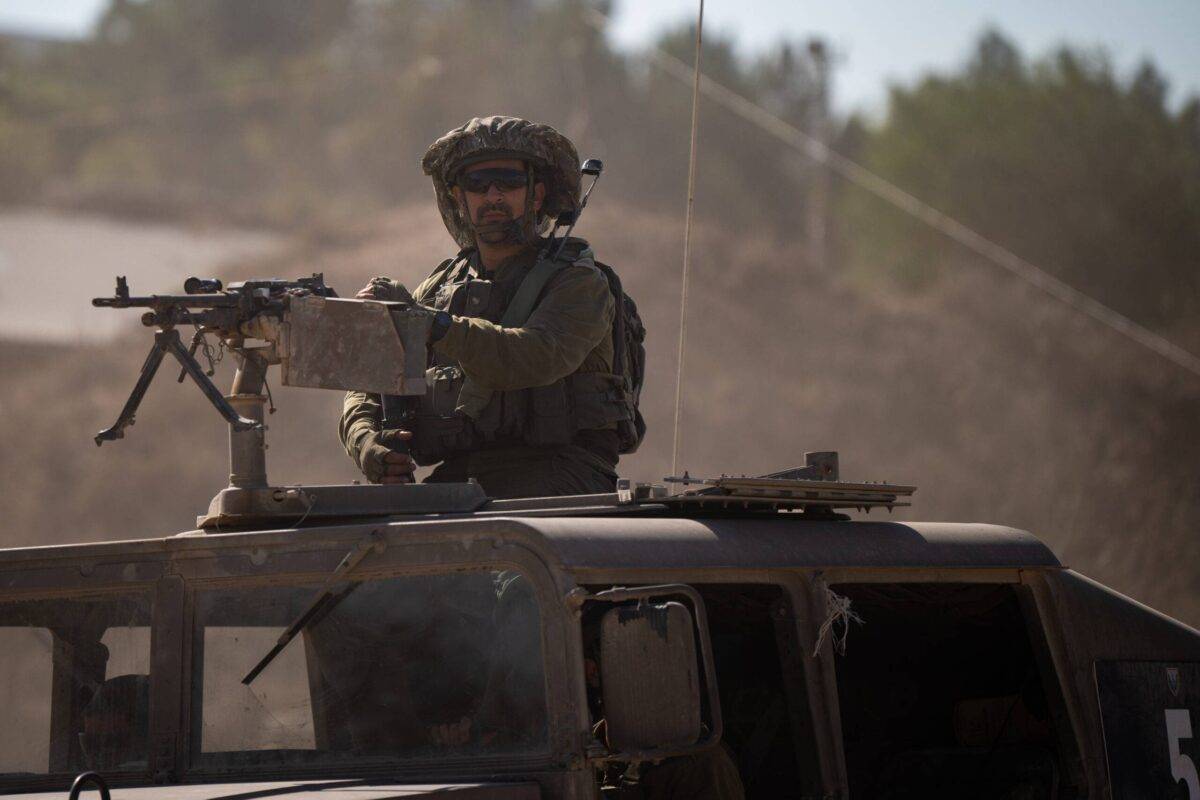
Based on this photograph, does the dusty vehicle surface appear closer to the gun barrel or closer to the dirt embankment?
the gun barrel

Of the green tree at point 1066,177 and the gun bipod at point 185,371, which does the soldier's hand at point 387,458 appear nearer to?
the gun bipod at point 185,371

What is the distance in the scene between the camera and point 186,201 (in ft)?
103

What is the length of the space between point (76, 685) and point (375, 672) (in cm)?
83

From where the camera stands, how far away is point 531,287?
5160 millimetres

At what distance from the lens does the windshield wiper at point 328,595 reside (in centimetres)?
376

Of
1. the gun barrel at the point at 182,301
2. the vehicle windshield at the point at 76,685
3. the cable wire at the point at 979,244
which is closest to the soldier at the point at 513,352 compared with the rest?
the gun barrel at the point at 182,301

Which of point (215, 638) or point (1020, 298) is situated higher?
point (1020, 298)

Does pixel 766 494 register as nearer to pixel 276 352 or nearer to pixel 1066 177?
pixel 276 352

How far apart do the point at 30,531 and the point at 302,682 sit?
63.9ft

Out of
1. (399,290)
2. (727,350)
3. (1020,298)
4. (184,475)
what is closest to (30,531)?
(184,475)

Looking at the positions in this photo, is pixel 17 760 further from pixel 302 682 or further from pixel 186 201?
pixel 186 201

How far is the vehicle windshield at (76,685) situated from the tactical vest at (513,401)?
132cm

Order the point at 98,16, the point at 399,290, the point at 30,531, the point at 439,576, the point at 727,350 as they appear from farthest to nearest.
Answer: the point at 98,16
the point at 727,350
the point at 30,531
the point at 399,290
the point at 439,576

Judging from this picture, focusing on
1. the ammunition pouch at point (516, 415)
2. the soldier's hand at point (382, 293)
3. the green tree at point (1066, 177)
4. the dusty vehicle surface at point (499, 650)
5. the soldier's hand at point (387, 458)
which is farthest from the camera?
the green tree at point (1066, 177)
